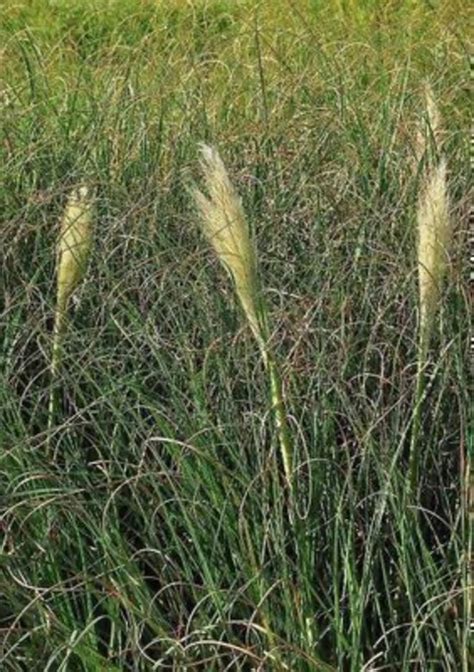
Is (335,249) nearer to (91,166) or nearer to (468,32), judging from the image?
(91,166)

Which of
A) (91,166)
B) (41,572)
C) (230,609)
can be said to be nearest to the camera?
(230,609)

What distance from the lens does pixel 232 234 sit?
5.82ft

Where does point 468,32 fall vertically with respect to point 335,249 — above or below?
below

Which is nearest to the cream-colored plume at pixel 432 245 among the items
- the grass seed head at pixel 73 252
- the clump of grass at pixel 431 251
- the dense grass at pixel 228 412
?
the clump of grass at pixel 431 251

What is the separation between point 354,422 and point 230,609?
0.33 m

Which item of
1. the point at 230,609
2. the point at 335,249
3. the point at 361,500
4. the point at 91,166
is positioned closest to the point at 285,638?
the point at 230,609

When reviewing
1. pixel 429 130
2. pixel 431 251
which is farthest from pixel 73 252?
pixel 429 130

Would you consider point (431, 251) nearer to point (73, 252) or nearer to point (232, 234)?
point (232, 234)

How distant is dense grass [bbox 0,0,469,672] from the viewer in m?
1.91

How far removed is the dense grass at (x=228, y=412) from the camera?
1911 millimetres

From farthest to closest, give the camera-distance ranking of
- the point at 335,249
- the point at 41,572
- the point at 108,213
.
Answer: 1. the point at 108,213
2. the point at 335,249
3. the point at 41,572

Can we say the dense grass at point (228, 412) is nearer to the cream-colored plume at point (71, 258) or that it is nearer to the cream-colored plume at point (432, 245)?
the cream-colored plume at point (71, 258)

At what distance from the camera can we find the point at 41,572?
205cm

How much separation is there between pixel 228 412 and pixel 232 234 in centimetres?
45
